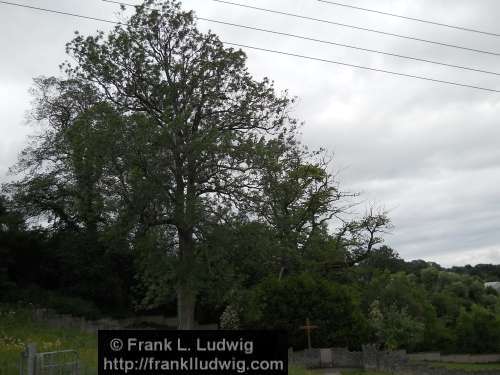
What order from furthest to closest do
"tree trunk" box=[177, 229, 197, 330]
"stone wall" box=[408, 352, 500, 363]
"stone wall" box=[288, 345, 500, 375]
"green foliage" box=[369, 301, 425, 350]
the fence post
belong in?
"stone wall" box=[408, 352, 500, 363]
"green foliage" box=[369, 301, 425, 350]
"tree trunk" box=[177, 229, 197, 330]
"stone wall" box=[288, 345, 500, 375]
the fence post

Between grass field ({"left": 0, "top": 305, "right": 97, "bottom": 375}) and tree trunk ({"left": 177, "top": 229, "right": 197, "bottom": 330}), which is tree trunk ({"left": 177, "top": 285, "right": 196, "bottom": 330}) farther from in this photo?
grass field ({"left": 0, "top": 305, "right": 97, "bottom": 375})

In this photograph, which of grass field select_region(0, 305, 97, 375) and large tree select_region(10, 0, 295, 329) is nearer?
grass field select_region(0, 305, 97, 375)

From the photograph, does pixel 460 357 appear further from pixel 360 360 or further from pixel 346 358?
pixel 346 358

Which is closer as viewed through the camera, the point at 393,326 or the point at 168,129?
the point at 168,129

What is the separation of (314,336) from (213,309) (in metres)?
14.8

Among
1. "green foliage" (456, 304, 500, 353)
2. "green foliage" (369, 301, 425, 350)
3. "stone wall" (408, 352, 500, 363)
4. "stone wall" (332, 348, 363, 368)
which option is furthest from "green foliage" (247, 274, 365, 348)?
"green foliage" (456, 304, 500, 353)

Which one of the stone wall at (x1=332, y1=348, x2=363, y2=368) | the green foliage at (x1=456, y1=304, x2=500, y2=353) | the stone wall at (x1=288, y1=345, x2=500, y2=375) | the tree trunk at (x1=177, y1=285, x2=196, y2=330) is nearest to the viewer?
the stone wall at (x1=288, y1=345, x2=500, y2=375)

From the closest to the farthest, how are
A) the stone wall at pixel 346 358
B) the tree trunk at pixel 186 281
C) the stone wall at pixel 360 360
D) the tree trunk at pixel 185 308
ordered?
the stone wall at pixel 360 360 → the stone wall at pixel 346 358 → the tree trunk at pixel 186 281 → the tree trunk at pixel 185 308

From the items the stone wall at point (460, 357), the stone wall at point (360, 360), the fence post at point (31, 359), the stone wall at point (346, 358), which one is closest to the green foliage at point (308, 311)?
the stone wall at point (360, 360)

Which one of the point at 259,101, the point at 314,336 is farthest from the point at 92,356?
the point at 259,101

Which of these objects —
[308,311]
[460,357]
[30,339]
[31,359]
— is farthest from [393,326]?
[31,359]

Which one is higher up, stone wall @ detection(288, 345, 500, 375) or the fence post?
the fence post

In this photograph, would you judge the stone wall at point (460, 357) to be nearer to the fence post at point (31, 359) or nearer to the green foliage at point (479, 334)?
the green foliage at point (479, 334)

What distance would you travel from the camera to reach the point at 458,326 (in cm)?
5894
